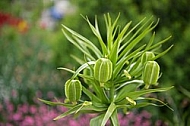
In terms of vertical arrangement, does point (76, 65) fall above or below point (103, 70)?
below

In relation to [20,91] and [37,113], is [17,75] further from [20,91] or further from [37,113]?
[37,113]

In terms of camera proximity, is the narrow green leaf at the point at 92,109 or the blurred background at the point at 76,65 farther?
the blurred background at the point at 76,65

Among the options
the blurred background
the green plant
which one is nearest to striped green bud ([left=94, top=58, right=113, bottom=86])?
the green plant

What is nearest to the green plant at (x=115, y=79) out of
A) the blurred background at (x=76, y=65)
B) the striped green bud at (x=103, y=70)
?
the striped green bud at (x=103, y=70)

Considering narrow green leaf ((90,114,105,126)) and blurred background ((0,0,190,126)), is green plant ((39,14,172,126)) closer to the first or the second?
narrow green leaf ((90,114,105,126))

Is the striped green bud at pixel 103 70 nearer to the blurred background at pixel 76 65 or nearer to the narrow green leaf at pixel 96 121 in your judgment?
the narrow green leaf at pixel 96 121

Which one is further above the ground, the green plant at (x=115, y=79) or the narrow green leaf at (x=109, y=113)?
the green plant at (x=115, y=79)

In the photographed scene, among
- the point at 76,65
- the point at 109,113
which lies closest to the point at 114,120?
the point at 109,113

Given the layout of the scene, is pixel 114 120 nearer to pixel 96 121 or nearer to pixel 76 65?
pixel 96 121
